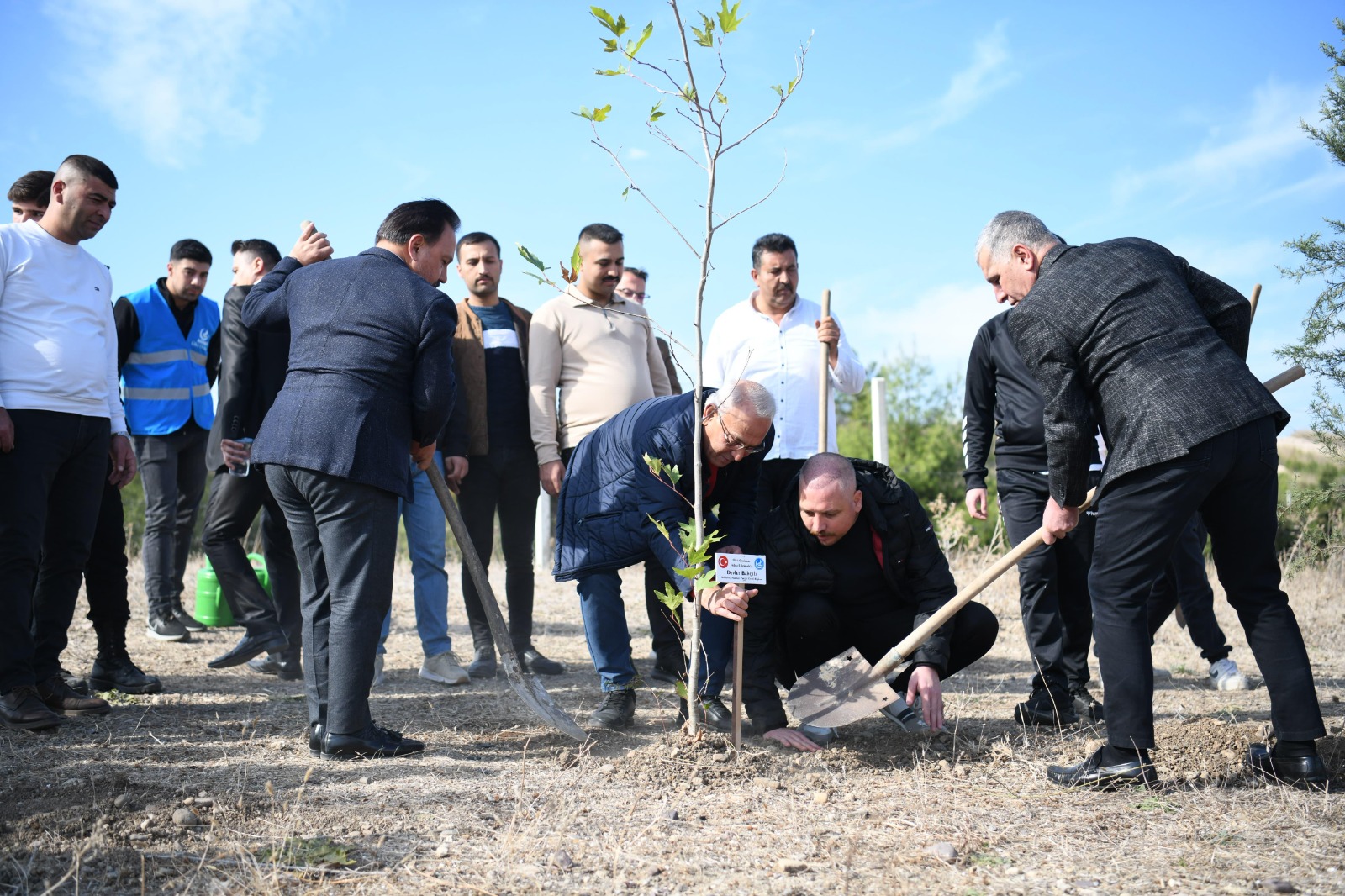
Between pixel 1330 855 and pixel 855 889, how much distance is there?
1.24m

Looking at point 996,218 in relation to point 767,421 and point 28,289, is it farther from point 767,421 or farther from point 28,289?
point 28,289

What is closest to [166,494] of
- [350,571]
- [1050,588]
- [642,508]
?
[350,571]

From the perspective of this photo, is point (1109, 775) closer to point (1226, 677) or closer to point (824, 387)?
point (824, 387)

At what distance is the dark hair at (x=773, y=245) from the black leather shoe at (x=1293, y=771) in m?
3.19

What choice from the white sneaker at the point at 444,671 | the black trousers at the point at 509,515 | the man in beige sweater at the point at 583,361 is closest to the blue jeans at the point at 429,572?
the white sneaker at the point at 444,671

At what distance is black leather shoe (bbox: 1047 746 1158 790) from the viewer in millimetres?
3182

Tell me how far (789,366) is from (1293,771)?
113 inches

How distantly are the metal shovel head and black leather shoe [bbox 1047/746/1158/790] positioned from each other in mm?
681

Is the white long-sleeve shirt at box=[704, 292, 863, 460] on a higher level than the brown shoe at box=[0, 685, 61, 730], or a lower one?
higher

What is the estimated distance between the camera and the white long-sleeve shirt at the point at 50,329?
3.98 metres

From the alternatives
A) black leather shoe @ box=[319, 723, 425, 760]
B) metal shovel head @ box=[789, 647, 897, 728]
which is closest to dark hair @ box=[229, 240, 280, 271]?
black leather shoe @ box=[319, 723, 425, 760]

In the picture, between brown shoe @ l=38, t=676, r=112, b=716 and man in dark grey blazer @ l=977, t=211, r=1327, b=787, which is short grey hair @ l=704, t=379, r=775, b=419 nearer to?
man in dark grey blazer @ l=977, t=211, r=1327, b=787

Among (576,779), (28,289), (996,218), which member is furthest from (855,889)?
(28,289)

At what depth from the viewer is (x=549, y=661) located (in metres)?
5.64
